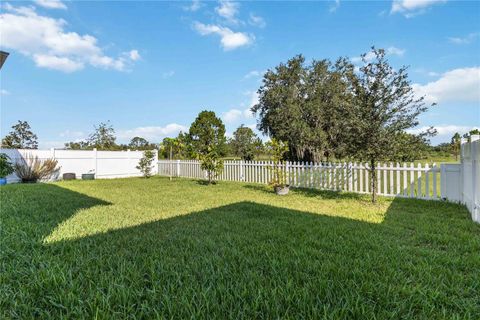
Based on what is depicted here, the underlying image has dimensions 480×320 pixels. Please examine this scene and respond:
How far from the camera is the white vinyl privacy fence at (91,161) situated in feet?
39.6

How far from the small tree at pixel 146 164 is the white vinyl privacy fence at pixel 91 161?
82cm

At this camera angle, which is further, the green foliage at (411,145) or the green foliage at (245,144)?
the green foliage at (245,144)

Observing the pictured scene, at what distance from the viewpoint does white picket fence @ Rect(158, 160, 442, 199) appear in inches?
253

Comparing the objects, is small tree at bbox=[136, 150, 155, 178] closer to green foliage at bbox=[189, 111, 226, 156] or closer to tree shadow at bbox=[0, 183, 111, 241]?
green foliage at bbox=[189, 111, 226, 156]

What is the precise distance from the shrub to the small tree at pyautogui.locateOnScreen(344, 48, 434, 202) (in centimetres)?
1387

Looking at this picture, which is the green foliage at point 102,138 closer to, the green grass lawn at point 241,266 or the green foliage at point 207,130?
the green foliage at point 207,130

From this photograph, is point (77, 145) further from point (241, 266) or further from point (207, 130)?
point (241, 266)

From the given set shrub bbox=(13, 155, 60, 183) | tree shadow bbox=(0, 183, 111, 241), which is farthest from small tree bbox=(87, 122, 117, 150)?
tree shadow bbox=(0, 183, 111, 241)

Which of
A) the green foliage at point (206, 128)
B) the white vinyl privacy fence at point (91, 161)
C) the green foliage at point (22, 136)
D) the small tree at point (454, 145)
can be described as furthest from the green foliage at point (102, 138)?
the small tree at point (454, 145)

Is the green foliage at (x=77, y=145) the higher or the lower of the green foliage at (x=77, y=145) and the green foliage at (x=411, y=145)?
the higher

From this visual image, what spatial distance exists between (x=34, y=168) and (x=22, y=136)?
19.5m

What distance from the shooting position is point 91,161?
14.2m

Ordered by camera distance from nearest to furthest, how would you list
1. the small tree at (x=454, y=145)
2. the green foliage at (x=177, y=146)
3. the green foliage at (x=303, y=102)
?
the green foliage at (x=177, y=146), the green foliage at (x=303, y=102), the small tree at (x=454, y=145)

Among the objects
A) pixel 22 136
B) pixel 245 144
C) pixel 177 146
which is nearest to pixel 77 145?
pixel 22 136
